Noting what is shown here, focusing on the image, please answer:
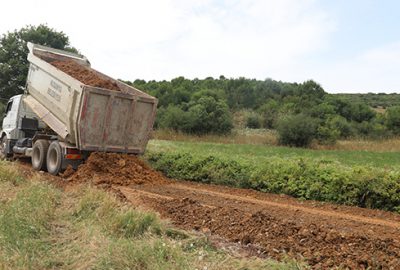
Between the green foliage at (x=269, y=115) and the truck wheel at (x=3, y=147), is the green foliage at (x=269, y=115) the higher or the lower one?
the higher one

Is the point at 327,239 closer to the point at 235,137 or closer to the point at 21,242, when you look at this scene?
the point at 21,242

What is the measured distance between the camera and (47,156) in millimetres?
12938

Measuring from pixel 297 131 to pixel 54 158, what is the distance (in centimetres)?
2806

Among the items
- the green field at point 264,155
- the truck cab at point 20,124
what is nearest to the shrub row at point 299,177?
the green field at point 264,155

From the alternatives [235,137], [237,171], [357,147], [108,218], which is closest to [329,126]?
[357,147]

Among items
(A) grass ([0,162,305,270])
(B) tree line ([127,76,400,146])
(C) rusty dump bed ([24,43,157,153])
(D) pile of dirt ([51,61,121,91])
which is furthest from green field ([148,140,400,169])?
(B) tree line ([127,76,400,146])

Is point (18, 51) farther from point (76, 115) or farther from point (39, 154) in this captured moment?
point (76, 115)

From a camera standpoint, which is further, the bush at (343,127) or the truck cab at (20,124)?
the bush at (343,127)

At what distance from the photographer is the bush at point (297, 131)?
37469mm

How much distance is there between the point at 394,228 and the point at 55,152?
9.46 meters

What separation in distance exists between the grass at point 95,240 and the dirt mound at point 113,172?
3.92 meters

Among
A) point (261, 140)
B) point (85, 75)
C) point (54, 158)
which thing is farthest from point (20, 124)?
point (261, 140)

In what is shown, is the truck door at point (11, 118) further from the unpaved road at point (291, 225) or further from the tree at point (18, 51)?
the tree at point (18, 51)

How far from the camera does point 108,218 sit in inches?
243
